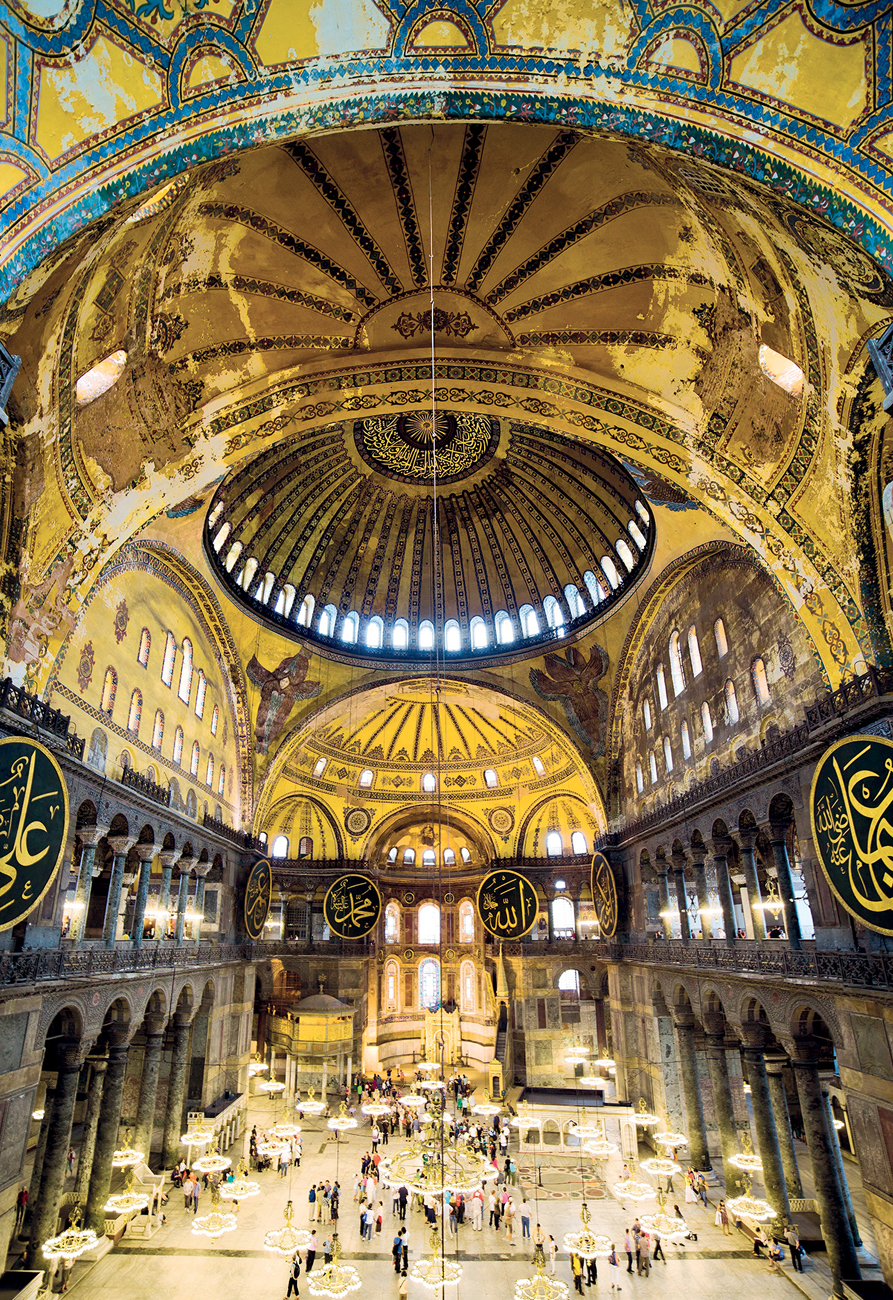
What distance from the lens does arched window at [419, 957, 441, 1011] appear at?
31125 mm

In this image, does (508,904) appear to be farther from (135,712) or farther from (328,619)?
(328,619)

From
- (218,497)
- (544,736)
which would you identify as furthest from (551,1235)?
(218,497)

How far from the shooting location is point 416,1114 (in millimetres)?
22172

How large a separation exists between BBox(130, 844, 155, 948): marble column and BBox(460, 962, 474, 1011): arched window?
63.7ft

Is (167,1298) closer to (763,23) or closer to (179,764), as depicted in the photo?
(179,764)

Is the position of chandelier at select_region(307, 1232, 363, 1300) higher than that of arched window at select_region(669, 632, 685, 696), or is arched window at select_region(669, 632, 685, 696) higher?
arched window at select_region(669, 632, 685, 696)

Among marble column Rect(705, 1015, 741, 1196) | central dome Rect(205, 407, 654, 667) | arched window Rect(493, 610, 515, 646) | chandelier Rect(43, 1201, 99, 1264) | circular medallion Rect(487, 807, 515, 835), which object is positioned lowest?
chandelier Rect(43, 1201, 99, 1264)

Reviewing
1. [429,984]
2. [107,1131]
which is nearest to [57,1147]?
[107,1131]

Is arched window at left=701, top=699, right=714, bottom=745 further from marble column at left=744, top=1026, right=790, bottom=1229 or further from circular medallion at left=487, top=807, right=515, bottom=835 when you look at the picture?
circular medallion at left=487, top=807, right=515, bottom=835

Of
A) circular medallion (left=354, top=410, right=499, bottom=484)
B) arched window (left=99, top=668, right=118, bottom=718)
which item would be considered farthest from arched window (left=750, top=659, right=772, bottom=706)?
arched window (left=99, top=668, right=118, bottom=718)

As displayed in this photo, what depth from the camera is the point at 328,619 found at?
76.0 ft

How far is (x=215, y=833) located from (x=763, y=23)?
18.4 meters

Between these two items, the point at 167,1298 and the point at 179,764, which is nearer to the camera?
the point at 167,1298

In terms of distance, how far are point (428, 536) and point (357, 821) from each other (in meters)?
12.4
